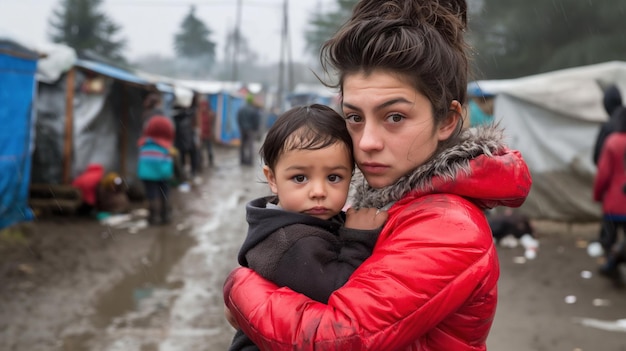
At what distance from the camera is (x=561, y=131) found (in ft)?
33.7

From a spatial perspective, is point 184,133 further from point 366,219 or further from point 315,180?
point 366,219

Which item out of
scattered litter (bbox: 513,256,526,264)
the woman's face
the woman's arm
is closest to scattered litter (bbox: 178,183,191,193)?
scattered litter (bbox: 513,256,526,264)

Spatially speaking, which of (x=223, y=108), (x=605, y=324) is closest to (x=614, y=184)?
(x=605, y=324)

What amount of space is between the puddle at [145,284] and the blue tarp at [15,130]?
6.74 feet

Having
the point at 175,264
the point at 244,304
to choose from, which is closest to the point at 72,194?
the point at 175,264

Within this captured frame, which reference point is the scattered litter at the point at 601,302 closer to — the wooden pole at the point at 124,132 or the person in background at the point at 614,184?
the person in background at the point at 614,184

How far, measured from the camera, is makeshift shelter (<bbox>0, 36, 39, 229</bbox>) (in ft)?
24.9

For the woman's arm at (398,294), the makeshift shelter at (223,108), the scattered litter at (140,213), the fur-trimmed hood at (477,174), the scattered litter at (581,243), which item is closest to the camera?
the woman's arm at (398,294)

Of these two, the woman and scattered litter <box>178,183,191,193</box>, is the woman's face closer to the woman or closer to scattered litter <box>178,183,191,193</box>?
the woman

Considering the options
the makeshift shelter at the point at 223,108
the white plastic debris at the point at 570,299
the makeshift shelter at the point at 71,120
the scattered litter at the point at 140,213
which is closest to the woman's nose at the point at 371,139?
the white plastic debris at the point at 570,299

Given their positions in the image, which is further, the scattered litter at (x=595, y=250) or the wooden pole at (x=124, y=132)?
the wooden pole at (x=124, y=132)

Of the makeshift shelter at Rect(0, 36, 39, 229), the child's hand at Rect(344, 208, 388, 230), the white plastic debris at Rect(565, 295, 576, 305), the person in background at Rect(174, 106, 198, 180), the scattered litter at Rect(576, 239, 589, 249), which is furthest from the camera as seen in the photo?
the person in background at Rect(174, 106, 198, 180)

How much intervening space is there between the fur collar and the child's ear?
1.13 ft

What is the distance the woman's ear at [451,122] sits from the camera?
1.65 m
